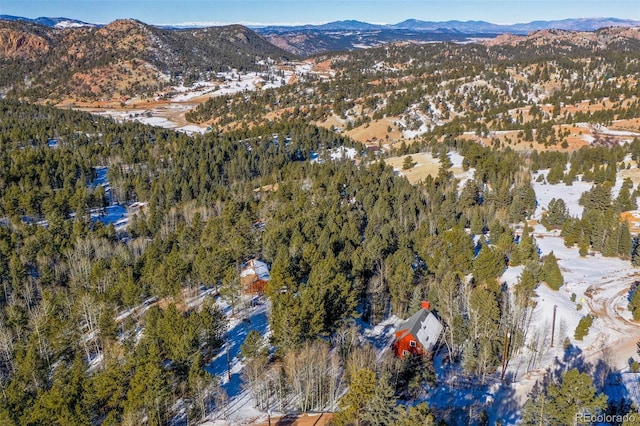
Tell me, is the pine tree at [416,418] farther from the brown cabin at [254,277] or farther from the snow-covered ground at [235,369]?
the brown cabin at [254,277]

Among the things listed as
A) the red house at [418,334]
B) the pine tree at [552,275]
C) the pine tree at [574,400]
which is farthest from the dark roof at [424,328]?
the pine tree at [552,275]

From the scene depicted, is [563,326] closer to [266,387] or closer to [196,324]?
[266,387]

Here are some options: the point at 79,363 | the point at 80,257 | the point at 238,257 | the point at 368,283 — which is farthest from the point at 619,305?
the point at 80,257

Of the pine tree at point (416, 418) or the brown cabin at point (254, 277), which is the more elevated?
the pine tree at point (416, 418)

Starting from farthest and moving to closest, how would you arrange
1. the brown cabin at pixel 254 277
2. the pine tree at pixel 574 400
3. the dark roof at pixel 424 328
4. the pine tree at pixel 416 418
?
1. the brown cabin at pixel 254 277
2. the dark roof at pixel 424 328
3. the pine tree at pixel 574 400
4. the pine tree at pixel 416 418
